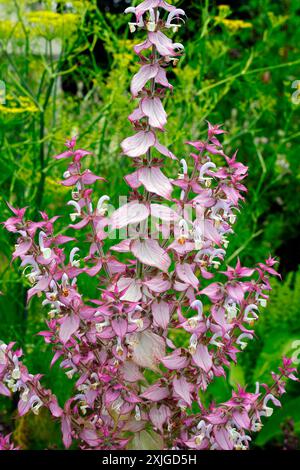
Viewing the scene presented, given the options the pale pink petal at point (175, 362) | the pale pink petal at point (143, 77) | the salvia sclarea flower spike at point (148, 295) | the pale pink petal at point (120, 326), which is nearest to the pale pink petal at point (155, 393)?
the salvia sclarea flower spike at point (148, 295)

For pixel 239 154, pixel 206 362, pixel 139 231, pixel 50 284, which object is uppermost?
pixel 139 231

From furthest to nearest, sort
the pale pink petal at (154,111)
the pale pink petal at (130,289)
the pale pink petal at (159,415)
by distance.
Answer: the pale pink petal at (159,415) < the pale pink petal at (130,289) < the pale pink petal at (154,111)

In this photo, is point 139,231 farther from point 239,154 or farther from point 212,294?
point 239,154

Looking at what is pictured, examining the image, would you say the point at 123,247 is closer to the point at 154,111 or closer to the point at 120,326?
the point at 120,326

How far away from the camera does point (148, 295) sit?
170 cm

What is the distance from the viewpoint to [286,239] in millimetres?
4984

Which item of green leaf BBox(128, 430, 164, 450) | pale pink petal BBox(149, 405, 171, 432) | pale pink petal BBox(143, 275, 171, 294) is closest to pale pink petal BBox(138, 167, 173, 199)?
pale pink petal BBox(143, 275, 171, 294)

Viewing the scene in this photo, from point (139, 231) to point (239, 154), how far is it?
338 cm

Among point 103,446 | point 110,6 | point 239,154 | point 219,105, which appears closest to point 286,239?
point 239,154

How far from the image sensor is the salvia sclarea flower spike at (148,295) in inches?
61.6

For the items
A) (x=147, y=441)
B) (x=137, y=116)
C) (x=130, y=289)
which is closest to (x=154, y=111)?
(x=137, y=116)

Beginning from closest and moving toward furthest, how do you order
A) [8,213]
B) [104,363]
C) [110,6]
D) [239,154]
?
1. [104,363]
2. [8,213]
3. [239,154]
4. [110,6]

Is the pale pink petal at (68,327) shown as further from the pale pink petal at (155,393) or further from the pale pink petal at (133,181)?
the pale pink petal at (133,181)

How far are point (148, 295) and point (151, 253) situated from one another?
0.47ft
